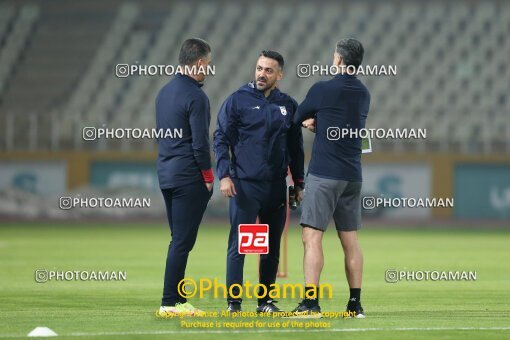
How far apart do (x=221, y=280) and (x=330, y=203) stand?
16.7ft

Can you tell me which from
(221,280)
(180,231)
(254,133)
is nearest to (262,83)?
(254,133)

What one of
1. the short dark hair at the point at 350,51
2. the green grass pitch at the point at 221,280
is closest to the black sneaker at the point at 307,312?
the green grass pitch at the point at 221,280

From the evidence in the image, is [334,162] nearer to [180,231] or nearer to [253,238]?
[253,238]

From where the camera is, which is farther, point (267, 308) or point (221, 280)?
point (221, 280)

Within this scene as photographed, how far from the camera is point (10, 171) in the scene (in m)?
36.4

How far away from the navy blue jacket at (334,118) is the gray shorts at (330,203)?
0.07 metres

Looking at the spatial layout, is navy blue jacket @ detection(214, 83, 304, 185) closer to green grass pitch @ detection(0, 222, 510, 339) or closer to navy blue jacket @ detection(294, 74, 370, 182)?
navy blue jacket @ detection(294, 74, 370, 182)

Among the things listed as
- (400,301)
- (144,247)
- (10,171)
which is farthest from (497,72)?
(400,301)

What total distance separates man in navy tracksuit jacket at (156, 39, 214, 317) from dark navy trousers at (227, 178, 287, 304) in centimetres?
31

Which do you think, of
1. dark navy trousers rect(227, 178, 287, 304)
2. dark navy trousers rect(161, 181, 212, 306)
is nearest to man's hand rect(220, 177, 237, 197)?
dark navy trousers rect(227, 178, 287, 304)

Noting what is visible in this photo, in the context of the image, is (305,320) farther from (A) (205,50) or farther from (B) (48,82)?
(B) (48,82)

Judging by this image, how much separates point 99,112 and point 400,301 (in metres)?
29.2

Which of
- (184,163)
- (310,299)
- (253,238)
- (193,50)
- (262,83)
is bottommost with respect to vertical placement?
(310,299)

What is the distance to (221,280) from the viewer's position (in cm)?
1434
